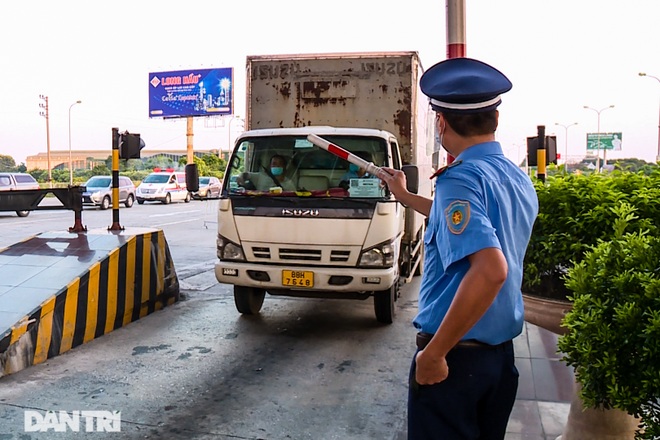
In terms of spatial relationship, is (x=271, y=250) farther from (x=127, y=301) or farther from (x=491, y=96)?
(x=491, y=96)

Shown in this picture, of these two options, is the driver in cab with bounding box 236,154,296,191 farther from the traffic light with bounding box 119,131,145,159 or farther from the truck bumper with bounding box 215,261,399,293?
the traffic light with bounding box 119,131,145,159

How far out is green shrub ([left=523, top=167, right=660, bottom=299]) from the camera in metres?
3.59

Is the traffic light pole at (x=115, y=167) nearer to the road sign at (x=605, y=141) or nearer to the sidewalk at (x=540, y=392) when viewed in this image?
the sidewalk at (x=540, y=392)

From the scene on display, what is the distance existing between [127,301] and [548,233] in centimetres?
467

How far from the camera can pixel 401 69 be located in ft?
26.3

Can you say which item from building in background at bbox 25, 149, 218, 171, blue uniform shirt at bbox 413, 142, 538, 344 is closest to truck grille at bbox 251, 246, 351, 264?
blue uniform shirt at bbox 413, 142, 538, 344

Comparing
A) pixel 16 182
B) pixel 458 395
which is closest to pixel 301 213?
pixel 458 395

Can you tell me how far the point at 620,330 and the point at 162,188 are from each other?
33641 mm

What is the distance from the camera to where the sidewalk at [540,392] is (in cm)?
416

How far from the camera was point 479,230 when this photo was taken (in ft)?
6.32

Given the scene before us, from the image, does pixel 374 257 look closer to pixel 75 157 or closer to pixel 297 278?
pixel 297 278

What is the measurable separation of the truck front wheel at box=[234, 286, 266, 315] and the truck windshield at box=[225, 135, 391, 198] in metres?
1.23

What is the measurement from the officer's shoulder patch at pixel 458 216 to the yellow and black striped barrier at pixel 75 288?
4.27m

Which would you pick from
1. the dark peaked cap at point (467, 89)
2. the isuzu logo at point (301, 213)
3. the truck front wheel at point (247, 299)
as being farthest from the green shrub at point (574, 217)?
the truck front wheel at point (247, 299)
